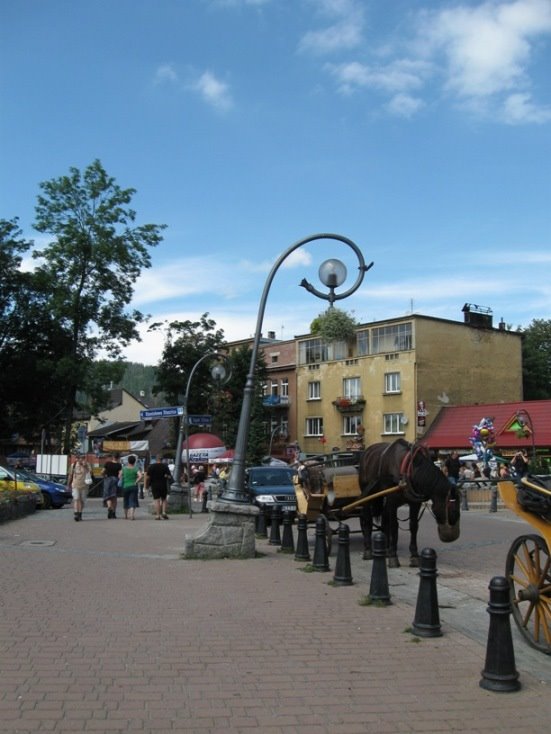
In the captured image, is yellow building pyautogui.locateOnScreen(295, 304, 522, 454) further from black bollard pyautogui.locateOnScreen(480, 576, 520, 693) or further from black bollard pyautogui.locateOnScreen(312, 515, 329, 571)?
black bollard pyautogui.locateOnScreen(480, 576, 520, 693)

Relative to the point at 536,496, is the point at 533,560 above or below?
below

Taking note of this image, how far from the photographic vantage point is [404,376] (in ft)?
181

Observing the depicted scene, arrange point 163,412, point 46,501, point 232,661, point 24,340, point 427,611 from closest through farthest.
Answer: point 232,661 → point 427,611 → point 163,412 → point 46,501 → point 24,340

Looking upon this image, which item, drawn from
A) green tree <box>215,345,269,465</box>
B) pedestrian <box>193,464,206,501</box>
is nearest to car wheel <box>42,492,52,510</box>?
pedestrian <box>193,464,206,501</box>

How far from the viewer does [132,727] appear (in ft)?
16.0

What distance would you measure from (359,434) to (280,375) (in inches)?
502

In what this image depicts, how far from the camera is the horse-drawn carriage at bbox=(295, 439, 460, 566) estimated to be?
10883 millimetres

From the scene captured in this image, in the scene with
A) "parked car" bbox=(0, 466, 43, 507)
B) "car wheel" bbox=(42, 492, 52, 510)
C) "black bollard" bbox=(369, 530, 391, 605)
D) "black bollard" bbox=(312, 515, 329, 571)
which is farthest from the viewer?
"car wheel" bbox=(42, 492, 52, 510)

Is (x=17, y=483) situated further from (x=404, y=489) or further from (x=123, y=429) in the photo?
(x=123, y=429)

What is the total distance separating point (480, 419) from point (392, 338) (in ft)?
30.4

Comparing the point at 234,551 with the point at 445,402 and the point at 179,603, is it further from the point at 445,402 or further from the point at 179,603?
the point at 445,402

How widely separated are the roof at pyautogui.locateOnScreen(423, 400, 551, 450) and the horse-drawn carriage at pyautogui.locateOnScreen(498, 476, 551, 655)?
40.8m

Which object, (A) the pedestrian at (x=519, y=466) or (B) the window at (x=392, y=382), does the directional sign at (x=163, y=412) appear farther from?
(B) the window at (x=392, y=382)

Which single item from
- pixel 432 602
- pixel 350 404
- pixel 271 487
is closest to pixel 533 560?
pixel 432 602
